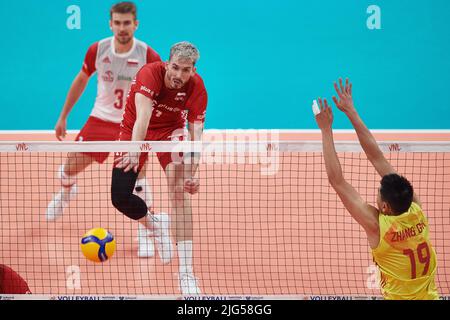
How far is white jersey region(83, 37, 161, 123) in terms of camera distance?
30.3 feet

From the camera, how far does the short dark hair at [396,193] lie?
4586 millimetres

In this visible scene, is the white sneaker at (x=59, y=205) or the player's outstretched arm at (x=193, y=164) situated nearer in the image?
the player's outstretched arm at (x=193, y=164)

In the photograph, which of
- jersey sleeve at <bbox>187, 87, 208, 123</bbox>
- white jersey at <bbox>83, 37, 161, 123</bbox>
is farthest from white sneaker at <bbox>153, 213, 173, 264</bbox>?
white jersey at <bbox>83, 37, 161, 123</bbox>

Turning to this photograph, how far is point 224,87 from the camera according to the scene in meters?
13.8

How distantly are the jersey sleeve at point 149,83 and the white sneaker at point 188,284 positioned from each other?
1683 mm

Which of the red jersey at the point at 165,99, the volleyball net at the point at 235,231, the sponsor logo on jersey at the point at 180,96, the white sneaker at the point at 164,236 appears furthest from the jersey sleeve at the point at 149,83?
the white sneaker at the point at 164,236

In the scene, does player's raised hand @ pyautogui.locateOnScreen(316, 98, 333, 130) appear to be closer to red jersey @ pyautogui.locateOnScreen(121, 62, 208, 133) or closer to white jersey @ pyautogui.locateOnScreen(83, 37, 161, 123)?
red jersey @ pyautogui.locateOnScreen(121, 62, 208, 133)

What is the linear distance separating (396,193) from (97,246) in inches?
127

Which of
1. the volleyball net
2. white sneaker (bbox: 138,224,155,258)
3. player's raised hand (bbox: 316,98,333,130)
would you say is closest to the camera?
player's raised hand (bbox: 316,98,333,130)

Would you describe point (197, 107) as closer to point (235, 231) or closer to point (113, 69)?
point (235, 231)

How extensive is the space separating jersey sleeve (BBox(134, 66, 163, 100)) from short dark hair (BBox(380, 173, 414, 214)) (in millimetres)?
2871

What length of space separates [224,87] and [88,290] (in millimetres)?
7759

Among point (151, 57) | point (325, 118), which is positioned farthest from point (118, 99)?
point (325, 118)

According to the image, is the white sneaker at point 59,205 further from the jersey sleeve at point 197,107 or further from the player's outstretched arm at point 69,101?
the jersey sleeve at point 197,107
